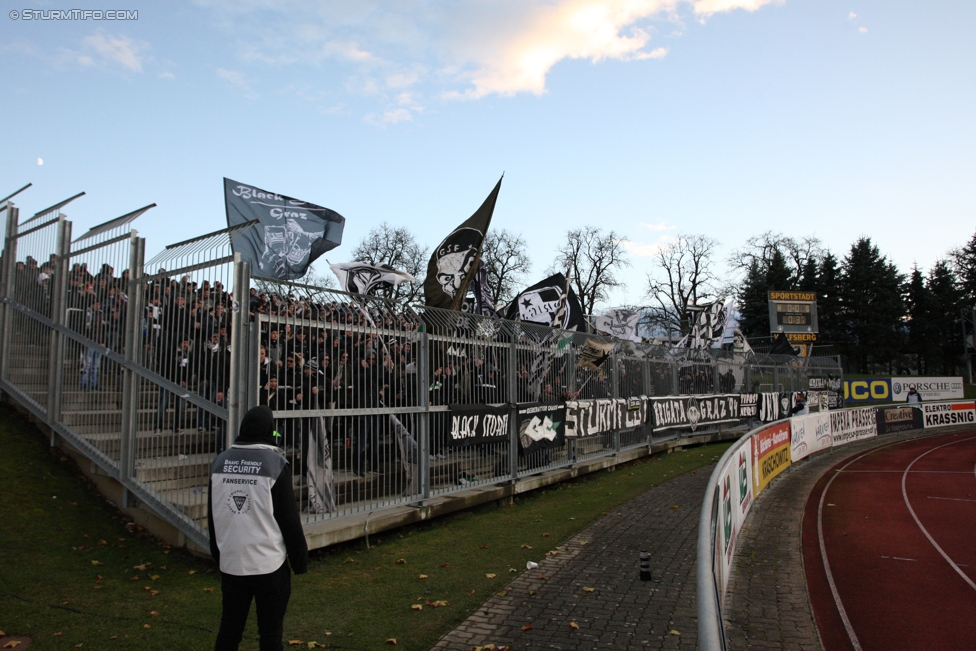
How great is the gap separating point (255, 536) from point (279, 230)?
5.63 meters

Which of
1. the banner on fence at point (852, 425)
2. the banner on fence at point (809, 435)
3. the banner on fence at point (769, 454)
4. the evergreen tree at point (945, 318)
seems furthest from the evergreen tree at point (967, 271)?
the banner on fence at point (769, 454)

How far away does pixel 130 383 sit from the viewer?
7.43 metres

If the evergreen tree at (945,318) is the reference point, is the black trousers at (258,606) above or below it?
below

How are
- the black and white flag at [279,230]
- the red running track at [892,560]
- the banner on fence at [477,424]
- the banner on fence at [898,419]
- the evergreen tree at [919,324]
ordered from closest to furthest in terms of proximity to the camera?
the red running track at [892,560] → the black and white flag at [279,230] → the banner on fence at [477,424] → the banner on fence at [898,419] → the evergreen tree at [919,324]

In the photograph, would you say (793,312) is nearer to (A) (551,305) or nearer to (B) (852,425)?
(B) (852,425)

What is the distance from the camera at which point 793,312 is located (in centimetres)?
4356

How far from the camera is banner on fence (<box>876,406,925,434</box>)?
29.0 metres

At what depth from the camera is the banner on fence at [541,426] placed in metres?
11.8

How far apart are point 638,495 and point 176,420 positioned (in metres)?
8.42

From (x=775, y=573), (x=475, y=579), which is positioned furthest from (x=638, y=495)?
(x=475, y=579)

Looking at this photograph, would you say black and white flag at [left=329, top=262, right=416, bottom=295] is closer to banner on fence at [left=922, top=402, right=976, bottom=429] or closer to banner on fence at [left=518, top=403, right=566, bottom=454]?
banner on fence at [left=518, top=403, right=566, bottom=454]

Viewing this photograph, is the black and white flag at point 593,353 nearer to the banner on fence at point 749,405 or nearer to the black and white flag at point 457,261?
the black and white flag at point 457,261

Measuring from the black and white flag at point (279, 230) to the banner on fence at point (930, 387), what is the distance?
43690 mm

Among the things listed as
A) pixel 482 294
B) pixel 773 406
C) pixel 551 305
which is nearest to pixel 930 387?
pixel 773 406
